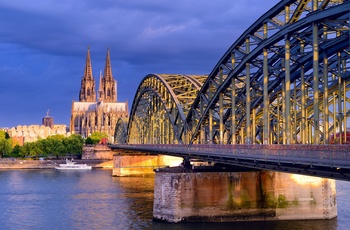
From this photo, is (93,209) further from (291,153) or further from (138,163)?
(138,163)

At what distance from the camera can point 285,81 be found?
136ft

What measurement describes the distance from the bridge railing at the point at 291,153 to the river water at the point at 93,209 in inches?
280

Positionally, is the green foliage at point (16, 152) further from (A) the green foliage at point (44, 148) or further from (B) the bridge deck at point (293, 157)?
(B) the bridge deck at point (293, 157)

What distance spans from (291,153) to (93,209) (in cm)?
3307

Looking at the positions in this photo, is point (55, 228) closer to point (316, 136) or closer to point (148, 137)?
point (316, 136)

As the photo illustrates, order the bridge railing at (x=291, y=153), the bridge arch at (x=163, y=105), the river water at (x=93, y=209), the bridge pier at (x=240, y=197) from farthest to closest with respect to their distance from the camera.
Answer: the bridge arch at (x=163, y=105)
the bridge pier at (x=240, y=197)
the river water at (x=93, y=209)
the bridge railing at (x=291, y=153)

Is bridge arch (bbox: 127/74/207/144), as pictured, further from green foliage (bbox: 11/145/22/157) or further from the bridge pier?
green foliage (bbox: 11/145/22/157)

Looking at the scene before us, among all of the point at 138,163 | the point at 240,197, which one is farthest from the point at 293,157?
the point at 138,163

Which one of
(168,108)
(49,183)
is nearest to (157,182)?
(168,108)

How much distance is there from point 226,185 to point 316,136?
1522 cm

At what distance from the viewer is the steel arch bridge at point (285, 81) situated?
Answer: 3806 cm

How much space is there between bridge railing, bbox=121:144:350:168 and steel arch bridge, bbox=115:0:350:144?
2.71m

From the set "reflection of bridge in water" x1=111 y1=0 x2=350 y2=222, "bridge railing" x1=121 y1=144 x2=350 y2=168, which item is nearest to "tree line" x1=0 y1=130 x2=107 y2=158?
"reflection of bridge in water" x1=111 y1=0 x2=350 y2=222

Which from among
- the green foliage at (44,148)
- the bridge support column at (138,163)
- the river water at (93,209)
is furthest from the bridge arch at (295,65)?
the green foliage at (44,148)
